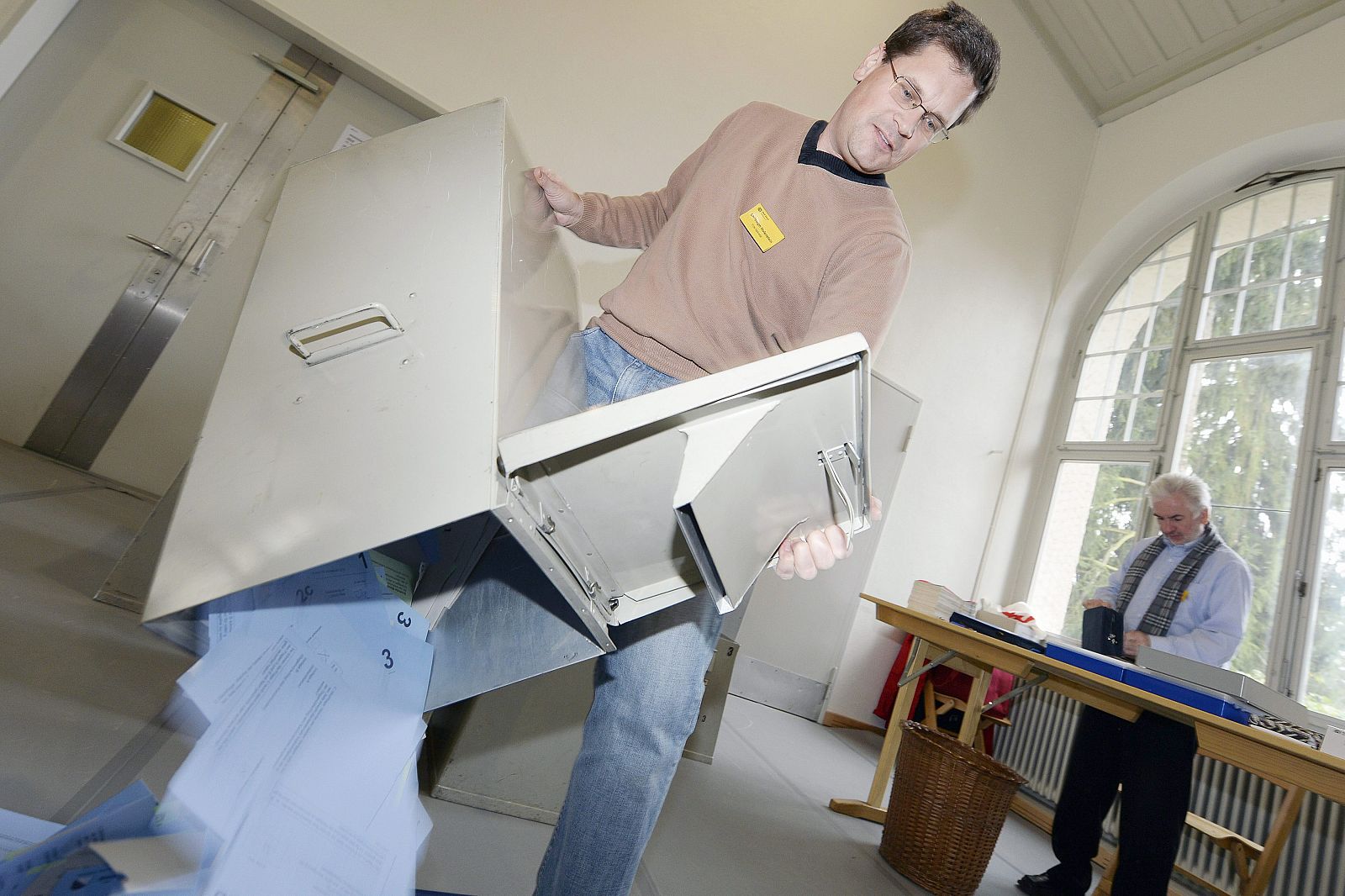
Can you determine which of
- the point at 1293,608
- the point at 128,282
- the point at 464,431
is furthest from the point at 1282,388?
the point at 128,282

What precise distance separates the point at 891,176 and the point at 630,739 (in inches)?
152

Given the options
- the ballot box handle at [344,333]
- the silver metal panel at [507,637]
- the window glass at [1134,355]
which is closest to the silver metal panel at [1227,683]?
the silver metal panel at [507,637]

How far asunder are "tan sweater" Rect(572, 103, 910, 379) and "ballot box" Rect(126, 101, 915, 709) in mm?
150

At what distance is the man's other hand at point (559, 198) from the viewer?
0.87 metres

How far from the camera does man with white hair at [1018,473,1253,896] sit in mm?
1664

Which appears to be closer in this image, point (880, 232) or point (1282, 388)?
point (880, 232)

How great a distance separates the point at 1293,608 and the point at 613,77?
12.1 ft

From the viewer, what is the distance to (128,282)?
2.74 metres

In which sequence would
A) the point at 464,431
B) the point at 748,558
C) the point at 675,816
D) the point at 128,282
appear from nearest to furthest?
1. the point at 464,431
2. the point at 748,558
3. the point at 675,816
4. the point at 128,282

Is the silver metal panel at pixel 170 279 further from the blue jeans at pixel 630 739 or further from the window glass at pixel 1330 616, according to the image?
the window glass at pixel 1330 616

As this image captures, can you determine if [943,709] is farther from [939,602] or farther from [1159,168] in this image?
[1159,168]

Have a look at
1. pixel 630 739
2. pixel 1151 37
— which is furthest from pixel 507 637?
pixel 1151 37

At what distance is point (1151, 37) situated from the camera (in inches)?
167

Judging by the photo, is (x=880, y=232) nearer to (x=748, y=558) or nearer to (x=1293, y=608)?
(x=748, y=558)
